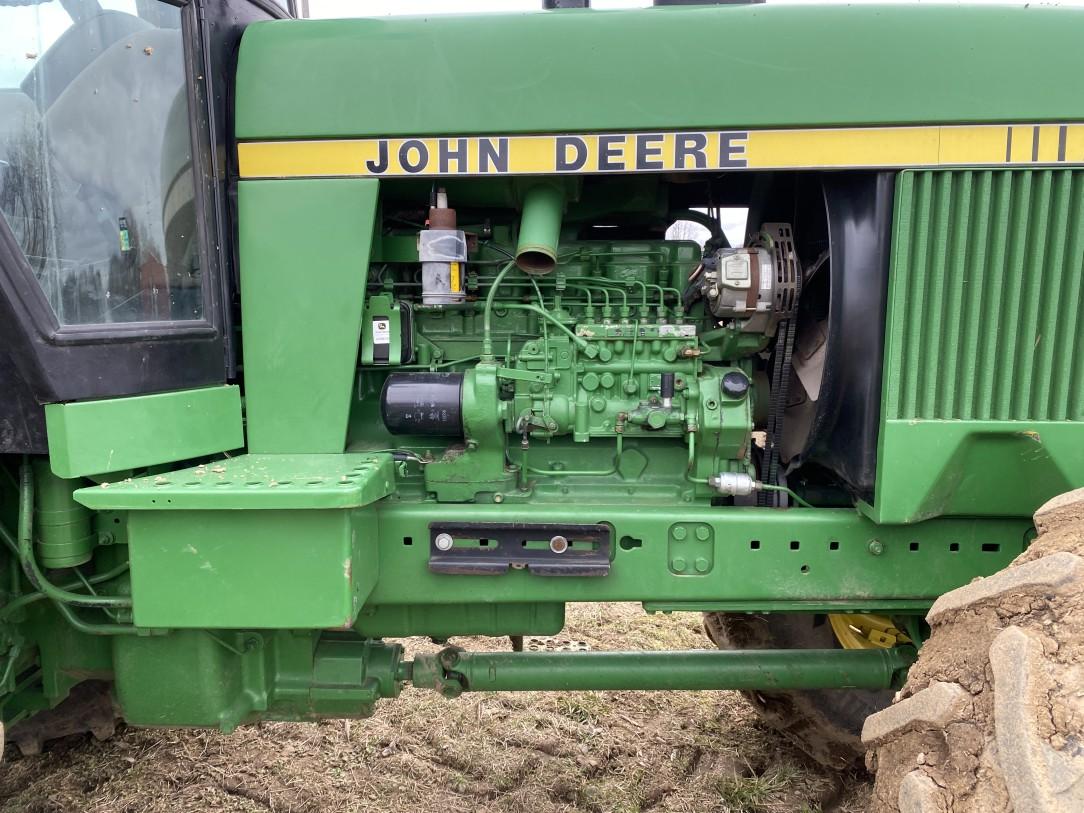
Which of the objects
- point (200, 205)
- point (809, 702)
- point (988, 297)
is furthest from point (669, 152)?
point (809, 702)

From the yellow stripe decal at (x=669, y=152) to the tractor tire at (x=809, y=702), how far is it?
1493 millimetres

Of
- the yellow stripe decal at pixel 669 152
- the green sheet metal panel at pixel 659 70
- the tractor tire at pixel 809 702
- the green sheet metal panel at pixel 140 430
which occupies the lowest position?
the tractor tire at pixel 809 702

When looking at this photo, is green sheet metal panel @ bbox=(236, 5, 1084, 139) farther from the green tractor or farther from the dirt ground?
the dirt ground

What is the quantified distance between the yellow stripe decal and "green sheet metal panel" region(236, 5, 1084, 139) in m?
0.03

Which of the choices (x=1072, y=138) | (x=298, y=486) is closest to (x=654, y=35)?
(x=1072, y=138)

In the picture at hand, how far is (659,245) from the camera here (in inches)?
86.3

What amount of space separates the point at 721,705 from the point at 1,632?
2.48 m

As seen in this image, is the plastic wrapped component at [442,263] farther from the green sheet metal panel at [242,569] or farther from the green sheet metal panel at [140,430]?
the green sheet metal panel at [242,569]

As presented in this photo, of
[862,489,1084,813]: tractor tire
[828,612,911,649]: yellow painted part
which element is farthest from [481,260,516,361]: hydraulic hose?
[828,612,911,649]: yellow painted part

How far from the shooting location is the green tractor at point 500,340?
1.61 metres

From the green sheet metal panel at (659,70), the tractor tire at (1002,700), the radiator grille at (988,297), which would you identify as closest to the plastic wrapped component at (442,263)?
the green sheet metal panel at (659,70)

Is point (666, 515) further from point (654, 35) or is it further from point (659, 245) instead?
point (654, 35)

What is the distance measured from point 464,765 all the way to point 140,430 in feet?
5.47

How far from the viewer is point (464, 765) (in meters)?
2.60
